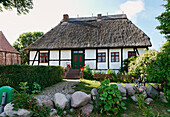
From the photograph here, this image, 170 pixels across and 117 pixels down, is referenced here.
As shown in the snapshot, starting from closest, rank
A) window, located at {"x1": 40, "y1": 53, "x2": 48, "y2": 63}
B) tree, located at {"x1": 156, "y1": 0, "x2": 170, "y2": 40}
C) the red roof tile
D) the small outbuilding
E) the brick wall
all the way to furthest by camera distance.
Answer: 1. tree, located at {"x1": 156, "y1": 0, "x2": 170, "y2": 40}
2. window, located at {"x1": 40, "y1": 53, "x2": 48, "y2": 63}
3. the brick wall
4. the small outbuilding
5. the red roof tile

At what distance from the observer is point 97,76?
389 inches

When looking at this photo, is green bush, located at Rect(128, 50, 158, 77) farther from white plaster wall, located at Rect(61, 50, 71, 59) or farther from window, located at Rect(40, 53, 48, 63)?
window, located at Rect(40, 53, 48, 63)

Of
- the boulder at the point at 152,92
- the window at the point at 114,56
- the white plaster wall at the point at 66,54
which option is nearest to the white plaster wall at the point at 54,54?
the white plaster wall at the point at 66,54

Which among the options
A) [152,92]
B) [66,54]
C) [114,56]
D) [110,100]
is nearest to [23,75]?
[110,100]

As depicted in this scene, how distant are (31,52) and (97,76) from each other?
29.1ft

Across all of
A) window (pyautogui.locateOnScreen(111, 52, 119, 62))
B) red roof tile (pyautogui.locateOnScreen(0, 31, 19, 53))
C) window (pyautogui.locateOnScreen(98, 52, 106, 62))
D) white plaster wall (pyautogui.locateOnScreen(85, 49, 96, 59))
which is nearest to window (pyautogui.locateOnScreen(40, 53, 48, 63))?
white plaster wall (pyautogui.locateOnScreen(85, 49, 96, 59))

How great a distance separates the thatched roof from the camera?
12.9 m

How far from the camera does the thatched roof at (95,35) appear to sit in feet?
42.3

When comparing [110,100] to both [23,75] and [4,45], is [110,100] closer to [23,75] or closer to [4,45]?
[23,75]

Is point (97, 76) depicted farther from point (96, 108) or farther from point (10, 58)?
point (10, 58)

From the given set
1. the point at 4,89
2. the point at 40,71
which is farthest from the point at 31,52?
the point at 4,89

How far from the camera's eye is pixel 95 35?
14.3m

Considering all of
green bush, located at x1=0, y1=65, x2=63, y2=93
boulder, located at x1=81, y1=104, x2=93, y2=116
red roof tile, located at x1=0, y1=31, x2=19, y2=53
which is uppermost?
red roof tile, located at x1=0, y1=31, x2=19, y2=53

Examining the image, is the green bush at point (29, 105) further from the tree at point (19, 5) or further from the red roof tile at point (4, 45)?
the red roof tile at point (4, 45)
